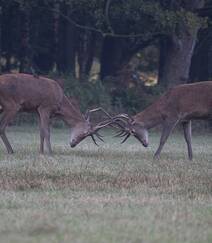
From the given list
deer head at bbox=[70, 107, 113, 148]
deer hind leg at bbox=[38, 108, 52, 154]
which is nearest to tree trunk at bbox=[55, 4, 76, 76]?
deer head at bbox=[70, 107, 113, 148]

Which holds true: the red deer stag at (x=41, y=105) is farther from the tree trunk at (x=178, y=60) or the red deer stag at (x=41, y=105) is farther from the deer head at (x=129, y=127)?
the tree trunk at (x=178, y=60)

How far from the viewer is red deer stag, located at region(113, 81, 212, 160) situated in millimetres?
18297

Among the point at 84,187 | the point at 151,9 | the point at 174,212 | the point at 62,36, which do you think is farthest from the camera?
the point at 62,36

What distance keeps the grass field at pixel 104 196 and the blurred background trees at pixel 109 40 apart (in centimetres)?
1068

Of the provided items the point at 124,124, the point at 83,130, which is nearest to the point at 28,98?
the point at 83,130

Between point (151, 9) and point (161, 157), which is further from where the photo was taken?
point (151, 9)

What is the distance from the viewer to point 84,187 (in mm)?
13336

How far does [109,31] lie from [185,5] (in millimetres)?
2765

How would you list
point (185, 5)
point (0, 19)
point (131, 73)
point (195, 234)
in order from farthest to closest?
point (0, 19), point (131, 73), point (185, 5), point (195, 234)

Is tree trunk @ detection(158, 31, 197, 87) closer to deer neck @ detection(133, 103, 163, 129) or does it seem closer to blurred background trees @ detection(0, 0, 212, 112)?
blurred background trees @ detection(0, 0, 212, 112)

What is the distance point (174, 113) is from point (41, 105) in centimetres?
270

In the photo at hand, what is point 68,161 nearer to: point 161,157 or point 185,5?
point 161,157

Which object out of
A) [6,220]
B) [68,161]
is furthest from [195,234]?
[68,161]

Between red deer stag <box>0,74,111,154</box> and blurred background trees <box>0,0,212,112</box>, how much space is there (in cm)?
1031
